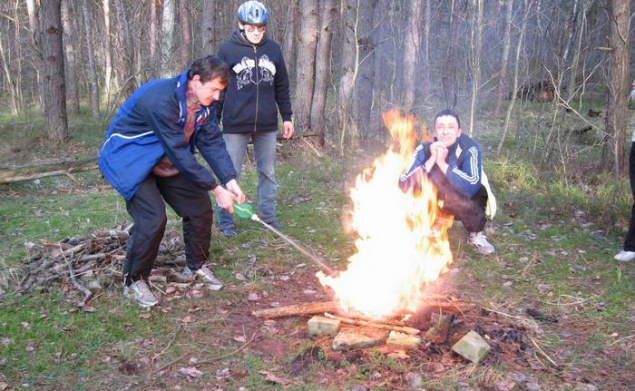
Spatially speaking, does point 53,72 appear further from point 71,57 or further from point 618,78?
point 618,78

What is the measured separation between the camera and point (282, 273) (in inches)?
199

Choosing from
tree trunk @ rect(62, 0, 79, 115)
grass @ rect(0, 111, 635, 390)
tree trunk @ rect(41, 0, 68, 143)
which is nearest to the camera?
grass @ rect(0, 111, 635, 390)

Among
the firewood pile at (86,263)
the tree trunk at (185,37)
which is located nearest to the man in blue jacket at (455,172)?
the firewood pile at (86,263)

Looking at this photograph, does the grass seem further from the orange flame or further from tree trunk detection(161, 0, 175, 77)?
tree trunk detection(161, 0, 175, 77)

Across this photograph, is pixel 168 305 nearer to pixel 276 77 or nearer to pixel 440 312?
pixel 440 312

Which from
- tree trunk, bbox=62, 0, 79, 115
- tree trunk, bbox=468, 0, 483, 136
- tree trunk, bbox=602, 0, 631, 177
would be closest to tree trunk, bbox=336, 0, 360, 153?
tree trunk, bbox=468, 0, 483, 136

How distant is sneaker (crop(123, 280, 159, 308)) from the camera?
414 cm

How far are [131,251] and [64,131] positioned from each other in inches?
357

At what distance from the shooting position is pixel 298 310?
403 cm

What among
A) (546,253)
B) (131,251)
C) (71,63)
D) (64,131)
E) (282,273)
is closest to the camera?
(131,251)

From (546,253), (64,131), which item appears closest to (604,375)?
(546,253)

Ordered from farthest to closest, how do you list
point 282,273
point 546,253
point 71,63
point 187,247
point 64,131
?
point 71,63 → point 64,131 → point 546,253 → point 282,273 → point 187,247

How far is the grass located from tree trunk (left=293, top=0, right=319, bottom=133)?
4.11 m

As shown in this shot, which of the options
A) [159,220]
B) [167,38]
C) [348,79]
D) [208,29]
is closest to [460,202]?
[159,220]
